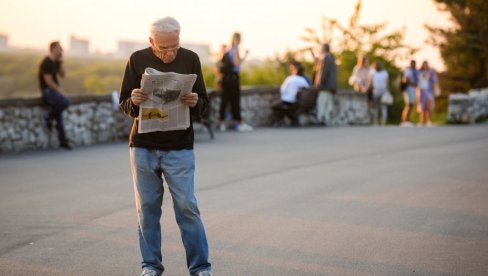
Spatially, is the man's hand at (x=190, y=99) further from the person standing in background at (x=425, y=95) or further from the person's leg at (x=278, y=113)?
the person standing in background at (x=425, y=95)

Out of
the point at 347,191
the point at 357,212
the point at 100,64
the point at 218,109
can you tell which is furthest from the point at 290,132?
the point at 100,64

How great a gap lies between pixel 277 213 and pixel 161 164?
10.5 ft

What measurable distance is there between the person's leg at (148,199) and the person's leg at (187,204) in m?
0.09

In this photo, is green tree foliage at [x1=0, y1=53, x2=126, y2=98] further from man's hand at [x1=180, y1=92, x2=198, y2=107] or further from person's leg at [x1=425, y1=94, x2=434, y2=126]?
man's hand at [x1=180, y1=92, x2=198, y2=107]

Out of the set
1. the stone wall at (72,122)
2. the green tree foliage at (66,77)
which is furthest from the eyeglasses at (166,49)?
the green tree foliage at (66,77)

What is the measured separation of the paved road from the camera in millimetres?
6598

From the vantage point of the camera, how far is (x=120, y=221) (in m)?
8.40

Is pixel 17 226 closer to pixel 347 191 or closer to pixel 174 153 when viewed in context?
pixel 174 153

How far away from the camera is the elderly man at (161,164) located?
5.68m

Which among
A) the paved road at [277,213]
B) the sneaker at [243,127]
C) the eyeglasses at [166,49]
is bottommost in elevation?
the sneaker at [243,127]

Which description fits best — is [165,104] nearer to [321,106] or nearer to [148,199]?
[148,199]

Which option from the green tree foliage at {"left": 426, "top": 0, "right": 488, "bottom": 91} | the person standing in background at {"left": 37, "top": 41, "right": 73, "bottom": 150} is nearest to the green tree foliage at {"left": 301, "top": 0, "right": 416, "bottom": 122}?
the green tree foliage at {"left": 426, "top": 0, "right": 488, "bottom": 91}

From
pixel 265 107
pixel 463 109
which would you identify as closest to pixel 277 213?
pixel 265 107

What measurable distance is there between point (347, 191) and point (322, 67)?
12.5m
